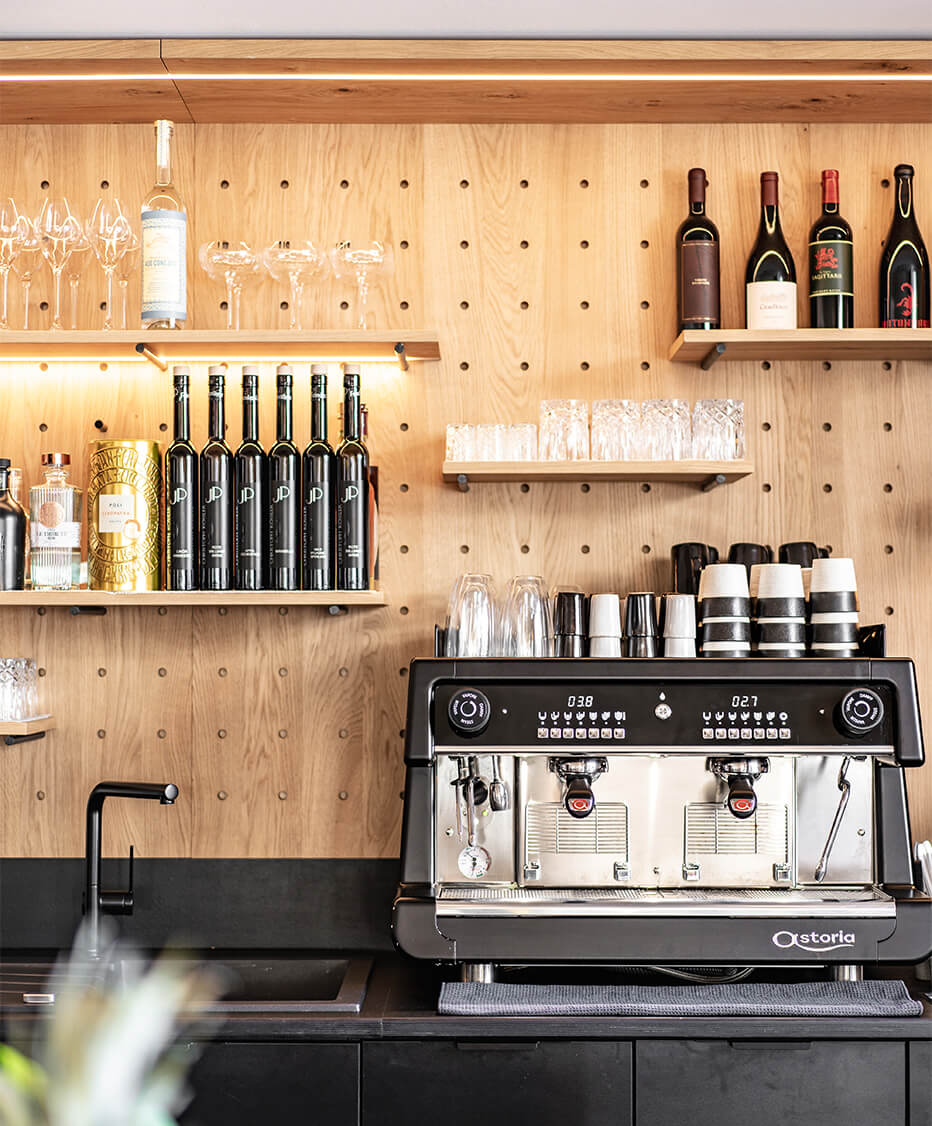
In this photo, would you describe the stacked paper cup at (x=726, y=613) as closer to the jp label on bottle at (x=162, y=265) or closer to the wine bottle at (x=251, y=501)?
the wine bottle at (x=251, y=501)

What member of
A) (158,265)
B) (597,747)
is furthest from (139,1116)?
(158,265)

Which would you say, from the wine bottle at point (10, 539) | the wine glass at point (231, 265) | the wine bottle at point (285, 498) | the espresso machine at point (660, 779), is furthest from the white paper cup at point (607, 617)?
the wine bottle at point (10, 539)

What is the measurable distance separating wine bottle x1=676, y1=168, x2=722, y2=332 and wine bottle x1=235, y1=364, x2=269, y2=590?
87cm

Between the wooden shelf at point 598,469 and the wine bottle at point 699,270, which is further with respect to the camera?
the wine bottle at point 699,270

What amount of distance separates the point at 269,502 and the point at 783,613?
0.98m

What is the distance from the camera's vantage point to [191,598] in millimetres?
2160

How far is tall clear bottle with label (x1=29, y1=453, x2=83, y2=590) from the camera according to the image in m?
2.22

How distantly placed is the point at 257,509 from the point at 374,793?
0.64 meters

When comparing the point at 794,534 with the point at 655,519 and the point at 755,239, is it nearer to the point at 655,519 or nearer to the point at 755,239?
the point at 655,519

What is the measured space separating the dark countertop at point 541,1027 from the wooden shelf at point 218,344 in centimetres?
120

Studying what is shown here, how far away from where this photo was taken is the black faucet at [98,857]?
2.09 meters

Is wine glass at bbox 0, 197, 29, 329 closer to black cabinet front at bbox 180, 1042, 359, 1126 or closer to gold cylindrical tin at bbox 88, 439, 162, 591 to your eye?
gold cylindrical tin at bbox 88, 439, 162, 591

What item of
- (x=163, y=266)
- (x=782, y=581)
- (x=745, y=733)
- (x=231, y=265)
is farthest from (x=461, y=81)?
(x=745, y=733)

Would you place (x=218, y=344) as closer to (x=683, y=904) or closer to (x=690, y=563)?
(x=690, y=563)
